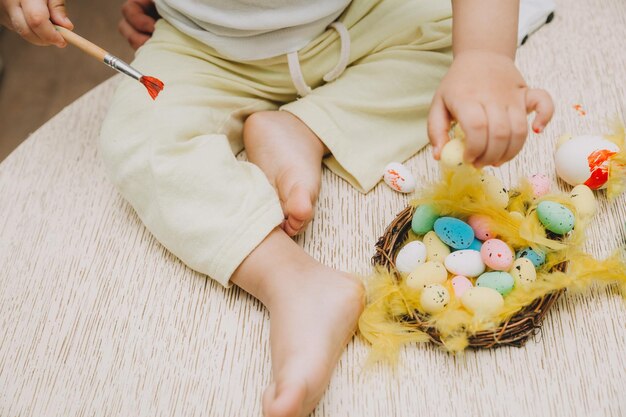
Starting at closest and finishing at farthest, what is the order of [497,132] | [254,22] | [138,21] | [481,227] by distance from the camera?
[497,132] < [481,227] < [254,22] < [138,21]

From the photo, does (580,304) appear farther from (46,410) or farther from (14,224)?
(14,224)

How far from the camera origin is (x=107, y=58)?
2.23 feet

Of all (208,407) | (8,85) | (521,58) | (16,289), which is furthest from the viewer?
(8,85)

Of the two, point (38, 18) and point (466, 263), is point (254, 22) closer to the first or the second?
point (38, 18)

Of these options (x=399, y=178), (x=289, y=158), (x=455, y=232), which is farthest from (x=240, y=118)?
Answer: (x=455, y=232)

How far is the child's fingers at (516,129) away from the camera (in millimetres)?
557

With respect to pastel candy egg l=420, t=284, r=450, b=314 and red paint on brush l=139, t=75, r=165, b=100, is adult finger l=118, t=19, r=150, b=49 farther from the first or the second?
pastel candy egg l=420, t=284, r=450, b=314

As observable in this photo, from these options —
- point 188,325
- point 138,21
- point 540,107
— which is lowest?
point 188,325

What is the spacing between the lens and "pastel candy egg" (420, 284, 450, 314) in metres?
0.60

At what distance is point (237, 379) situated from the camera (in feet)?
2.01

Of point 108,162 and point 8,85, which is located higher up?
point 108,162

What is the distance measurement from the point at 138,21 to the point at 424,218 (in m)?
0.57

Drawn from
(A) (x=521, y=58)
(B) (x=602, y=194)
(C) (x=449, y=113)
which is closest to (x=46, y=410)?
(C) (x=449, y=113)

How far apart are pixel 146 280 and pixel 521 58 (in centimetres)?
61
